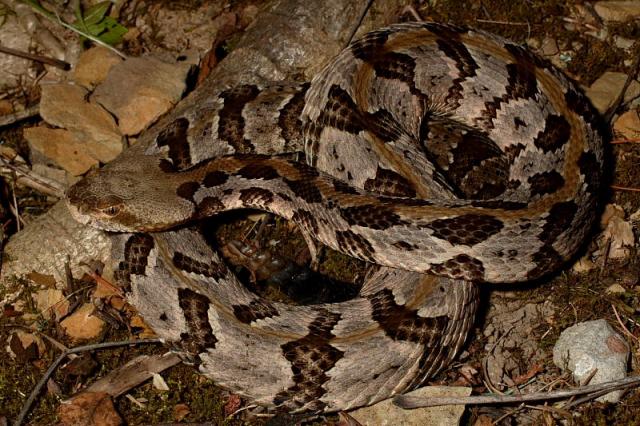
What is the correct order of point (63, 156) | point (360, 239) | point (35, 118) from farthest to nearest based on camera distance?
point (35, 118) → point (63, 156) → point (360, 239)

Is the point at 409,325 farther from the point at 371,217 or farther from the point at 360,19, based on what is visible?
the point at 360,19

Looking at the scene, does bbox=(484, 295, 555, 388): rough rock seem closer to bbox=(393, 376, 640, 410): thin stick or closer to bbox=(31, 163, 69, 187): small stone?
bbox=(393, 376, 640, 410): thin stick

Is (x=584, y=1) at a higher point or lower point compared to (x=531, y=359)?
higher

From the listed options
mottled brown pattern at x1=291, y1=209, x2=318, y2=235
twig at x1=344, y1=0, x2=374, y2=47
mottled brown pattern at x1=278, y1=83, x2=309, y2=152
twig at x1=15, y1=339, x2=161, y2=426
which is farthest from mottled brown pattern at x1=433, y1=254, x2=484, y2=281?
twig at x1=344, y1=0, x2=374, y2=47

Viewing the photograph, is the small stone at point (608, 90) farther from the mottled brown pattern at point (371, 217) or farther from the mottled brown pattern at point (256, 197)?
the mottled brown pattern at point (256, 197)

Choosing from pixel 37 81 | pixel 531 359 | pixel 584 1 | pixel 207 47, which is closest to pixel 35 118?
pixel 37 81

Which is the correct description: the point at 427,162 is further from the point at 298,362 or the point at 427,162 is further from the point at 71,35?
the point at 71,35

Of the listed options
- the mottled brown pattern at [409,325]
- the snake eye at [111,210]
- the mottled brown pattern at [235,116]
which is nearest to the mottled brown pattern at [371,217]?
the mottled brown pattern at [409,325]
